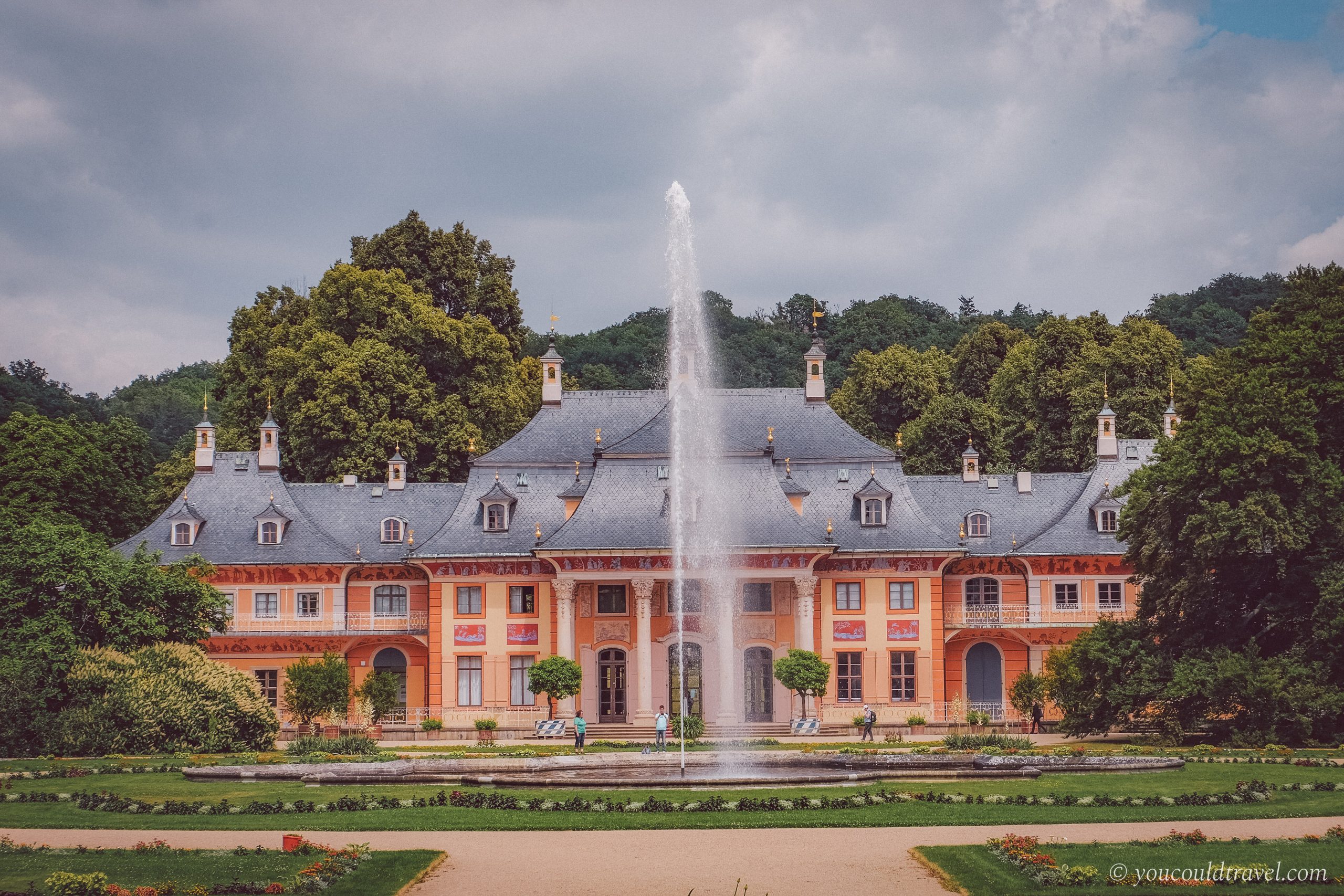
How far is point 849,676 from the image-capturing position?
5641 centimetres

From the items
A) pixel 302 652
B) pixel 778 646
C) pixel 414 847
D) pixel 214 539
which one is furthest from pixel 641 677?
pixel 414 847

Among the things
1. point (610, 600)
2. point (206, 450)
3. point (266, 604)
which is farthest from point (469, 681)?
point (206, 450)

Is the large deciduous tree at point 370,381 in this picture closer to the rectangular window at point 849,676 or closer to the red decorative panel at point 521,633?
the red decorative panel at point 521,633

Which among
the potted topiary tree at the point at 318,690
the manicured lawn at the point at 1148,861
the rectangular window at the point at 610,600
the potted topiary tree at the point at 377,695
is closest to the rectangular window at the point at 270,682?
the potted topiary tree at the point at 377,695

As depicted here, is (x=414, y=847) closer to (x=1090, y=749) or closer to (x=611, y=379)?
(x=1090, y=749)

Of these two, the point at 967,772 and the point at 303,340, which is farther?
the point at 303,340

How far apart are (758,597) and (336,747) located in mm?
18732

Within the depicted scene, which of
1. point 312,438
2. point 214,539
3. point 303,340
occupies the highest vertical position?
point 303,340

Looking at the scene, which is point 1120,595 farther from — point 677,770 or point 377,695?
point 677,770

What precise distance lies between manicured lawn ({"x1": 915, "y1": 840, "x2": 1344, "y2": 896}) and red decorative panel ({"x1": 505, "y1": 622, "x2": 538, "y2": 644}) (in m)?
35.6

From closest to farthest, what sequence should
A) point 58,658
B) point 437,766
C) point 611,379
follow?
point 437,766 < point 58,658 < point 611,379

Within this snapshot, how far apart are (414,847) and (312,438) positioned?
44.9 m

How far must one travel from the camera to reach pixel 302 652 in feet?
191

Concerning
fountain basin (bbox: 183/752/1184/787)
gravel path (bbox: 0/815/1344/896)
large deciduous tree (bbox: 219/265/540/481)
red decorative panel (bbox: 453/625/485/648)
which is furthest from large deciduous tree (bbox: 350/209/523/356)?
gravel path (bbox: 0/815/1344/896)
